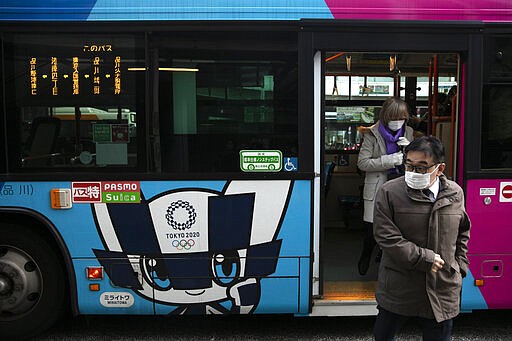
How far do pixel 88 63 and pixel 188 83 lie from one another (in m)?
0.73

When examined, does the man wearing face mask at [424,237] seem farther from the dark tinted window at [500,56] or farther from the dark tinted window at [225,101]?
the dark tinted window at [500,56]

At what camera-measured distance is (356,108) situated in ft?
21.5

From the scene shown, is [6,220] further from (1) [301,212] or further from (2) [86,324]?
(1) [301,212]

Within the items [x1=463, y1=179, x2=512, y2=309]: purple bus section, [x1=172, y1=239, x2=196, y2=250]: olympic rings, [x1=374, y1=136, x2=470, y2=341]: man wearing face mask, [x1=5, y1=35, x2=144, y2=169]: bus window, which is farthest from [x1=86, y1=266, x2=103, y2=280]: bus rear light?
[x1=463, y1=179, x2=512, y2=309]: purple bus section

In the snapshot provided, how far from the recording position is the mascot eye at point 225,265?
3.65 meters

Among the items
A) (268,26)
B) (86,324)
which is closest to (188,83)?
(268,26)

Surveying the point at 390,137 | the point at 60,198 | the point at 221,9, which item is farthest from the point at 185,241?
the point at 390,137

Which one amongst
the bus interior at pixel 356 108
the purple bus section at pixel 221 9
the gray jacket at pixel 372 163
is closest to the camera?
the purple bus section at pixel 221 9

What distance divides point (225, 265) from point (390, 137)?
176 centimetres

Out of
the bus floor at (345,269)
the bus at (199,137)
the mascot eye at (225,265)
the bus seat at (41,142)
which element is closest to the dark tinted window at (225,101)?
the bus at (199,137)

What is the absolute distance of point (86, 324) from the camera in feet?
13.8

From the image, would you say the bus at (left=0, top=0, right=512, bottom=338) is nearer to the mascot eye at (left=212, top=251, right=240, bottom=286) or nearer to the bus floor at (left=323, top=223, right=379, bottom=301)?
the mascot eye at (left=212, top=251, right=240, bottom=286)

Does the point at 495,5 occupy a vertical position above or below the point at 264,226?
above

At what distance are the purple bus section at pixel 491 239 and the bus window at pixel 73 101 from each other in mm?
2526
